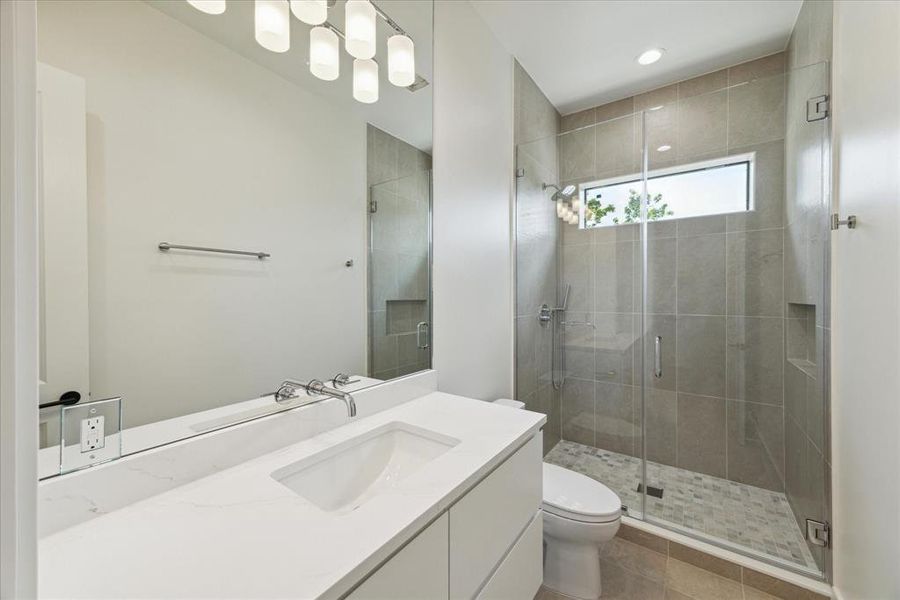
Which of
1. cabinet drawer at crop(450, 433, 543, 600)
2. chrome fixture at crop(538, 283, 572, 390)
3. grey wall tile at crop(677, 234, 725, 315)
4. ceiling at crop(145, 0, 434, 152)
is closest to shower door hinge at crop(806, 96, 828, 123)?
grey wall tile at crop(677, 234, 725, 315)

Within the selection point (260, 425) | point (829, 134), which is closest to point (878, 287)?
point (829, 134)

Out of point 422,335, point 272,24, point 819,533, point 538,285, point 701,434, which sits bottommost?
point 819,533

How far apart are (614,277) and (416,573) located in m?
2.14

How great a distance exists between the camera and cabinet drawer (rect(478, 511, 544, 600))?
3.06ft

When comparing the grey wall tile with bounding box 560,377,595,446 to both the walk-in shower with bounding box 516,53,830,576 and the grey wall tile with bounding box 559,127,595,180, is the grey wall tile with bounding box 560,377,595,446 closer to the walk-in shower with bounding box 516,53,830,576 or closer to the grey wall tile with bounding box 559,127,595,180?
the walk-in shower with bounding box 516,53,830,576

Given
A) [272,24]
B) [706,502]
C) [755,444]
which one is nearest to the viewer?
[272,24]

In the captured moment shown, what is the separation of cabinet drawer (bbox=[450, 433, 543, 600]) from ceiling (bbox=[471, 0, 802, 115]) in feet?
6.74

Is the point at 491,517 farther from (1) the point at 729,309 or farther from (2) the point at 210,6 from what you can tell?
(1) the point at 729,309

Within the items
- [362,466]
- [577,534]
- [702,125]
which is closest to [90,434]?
[362,466]

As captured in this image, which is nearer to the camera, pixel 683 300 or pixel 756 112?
pixel 756 112

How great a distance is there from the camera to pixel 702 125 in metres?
2.17

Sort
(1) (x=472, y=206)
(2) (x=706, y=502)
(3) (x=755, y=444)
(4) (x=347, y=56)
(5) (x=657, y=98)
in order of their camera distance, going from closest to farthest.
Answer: (4) (x=347, y=56) → (1) (x=472, y=206) → (2) (x=706, y=502) → (3) (x=755, y=444) → (5) (x=657, y=98)

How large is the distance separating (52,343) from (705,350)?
276cm

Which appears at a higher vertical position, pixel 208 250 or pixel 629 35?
pixel 629 35
